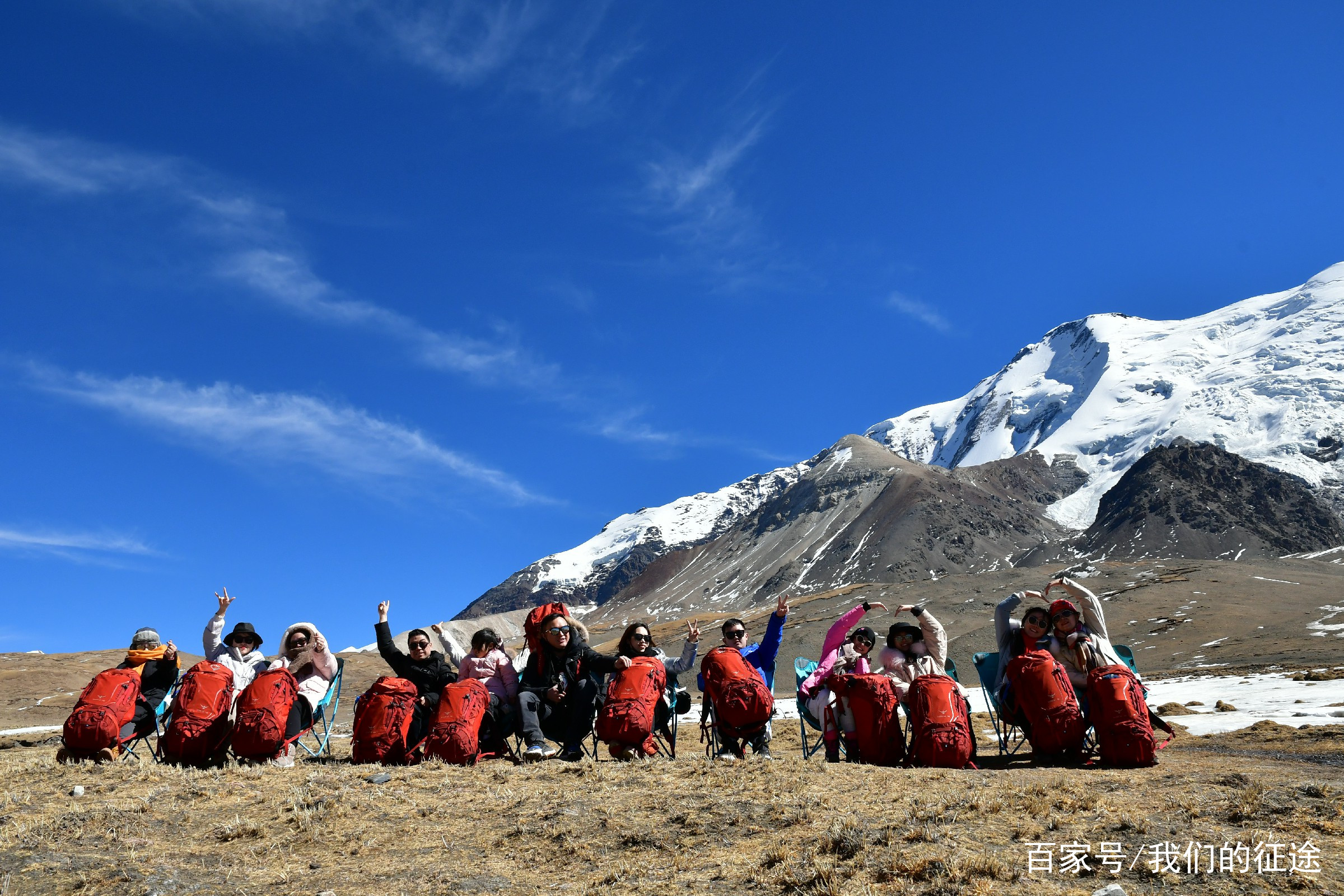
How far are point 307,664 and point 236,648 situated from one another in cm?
99

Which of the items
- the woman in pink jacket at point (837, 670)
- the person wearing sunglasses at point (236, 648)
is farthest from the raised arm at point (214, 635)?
the woman in pink jacket at point (837, 670)

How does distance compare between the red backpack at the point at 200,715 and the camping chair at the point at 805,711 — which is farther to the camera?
the camping chair at the point at 805,711

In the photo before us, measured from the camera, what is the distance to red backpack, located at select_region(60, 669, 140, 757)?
961cm

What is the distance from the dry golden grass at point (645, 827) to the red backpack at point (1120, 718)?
0.99ft

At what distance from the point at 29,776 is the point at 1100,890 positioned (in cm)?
942

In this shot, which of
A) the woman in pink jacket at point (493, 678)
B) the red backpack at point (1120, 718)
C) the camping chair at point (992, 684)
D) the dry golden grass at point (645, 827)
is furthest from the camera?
the camping chair at point (992, 684)

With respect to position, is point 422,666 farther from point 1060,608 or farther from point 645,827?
point 1060,608

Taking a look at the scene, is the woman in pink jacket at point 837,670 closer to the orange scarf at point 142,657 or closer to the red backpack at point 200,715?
the red backpack at point 200,715

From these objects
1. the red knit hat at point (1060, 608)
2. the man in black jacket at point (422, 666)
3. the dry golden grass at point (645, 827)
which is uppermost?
the red knit hat at point (1060, 608)

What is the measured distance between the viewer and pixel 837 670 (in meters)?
10.3

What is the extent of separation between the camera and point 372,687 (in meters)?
9.71

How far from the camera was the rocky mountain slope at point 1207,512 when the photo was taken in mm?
145250

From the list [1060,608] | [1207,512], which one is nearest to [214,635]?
[1060,608]

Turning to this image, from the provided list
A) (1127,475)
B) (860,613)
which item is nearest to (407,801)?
(860,613)
